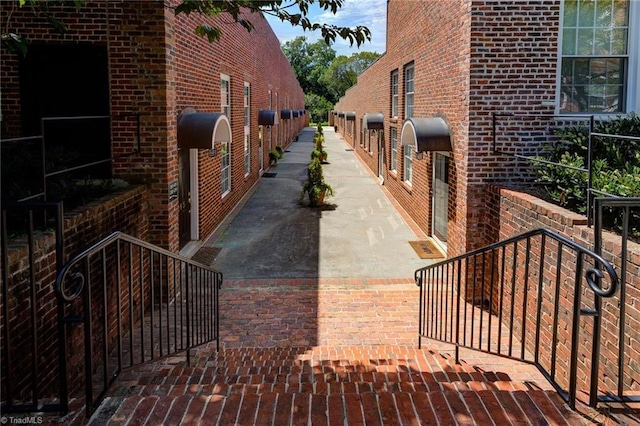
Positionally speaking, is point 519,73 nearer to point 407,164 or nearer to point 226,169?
point 407,164

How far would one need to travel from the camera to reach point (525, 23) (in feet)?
24.5

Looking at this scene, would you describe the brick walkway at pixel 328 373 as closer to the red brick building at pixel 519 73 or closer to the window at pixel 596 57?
the red brick building at pixel 519 73

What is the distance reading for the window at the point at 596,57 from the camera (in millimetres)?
7605

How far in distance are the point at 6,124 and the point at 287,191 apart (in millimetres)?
10818

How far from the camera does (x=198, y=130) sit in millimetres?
8305

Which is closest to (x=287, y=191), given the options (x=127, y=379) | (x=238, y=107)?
(x=238, y=107)

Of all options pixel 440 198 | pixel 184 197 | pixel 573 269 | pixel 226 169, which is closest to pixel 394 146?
pixel 226 169

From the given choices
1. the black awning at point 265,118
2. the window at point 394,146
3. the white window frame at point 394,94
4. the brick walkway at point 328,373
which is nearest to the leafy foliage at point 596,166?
the brick walkway at point 328,373

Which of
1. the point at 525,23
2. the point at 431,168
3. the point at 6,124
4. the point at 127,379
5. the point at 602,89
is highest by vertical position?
the point at 525,23

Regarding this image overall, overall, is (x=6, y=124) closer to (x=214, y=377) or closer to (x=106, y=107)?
(x=106, y=107)

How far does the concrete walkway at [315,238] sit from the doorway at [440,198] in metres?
0.66

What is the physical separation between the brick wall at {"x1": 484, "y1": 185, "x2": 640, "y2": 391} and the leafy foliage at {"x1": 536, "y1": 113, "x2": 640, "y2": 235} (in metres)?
0.36

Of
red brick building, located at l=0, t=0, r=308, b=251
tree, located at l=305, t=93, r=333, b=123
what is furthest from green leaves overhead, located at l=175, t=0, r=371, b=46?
tree, located at l=305, t=93, r=333, b=123

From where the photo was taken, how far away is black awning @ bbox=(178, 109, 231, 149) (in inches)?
325
